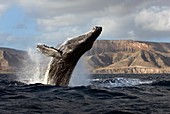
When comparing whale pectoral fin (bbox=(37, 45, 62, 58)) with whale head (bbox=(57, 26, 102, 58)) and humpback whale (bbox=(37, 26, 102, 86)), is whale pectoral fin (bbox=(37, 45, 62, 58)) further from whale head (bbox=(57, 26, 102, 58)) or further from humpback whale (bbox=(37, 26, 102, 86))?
whale head (bbox=(57, 26, 102, 58))

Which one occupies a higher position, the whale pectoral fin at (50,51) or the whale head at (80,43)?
the whale head at (80,43)

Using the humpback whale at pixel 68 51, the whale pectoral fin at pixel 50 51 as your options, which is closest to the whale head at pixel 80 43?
the humpback whale at pixel 68 51

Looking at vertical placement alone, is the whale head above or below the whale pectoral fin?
above

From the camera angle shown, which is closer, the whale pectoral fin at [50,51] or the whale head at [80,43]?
the whale head at [80,43]

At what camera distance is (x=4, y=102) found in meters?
13.4

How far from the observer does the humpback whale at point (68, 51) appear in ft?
61.6

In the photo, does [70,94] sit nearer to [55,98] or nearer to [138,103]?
[55,98]

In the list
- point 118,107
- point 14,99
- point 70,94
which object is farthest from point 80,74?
point 118,107

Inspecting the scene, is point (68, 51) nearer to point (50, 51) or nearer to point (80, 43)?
point (80, 43)

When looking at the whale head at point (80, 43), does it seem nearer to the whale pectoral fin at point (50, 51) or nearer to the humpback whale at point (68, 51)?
the humpback whale at point (68, 51)

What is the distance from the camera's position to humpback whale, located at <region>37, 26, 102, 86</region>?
18766 mm

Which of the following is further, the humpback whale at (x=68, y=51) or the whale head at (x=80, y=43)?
the humpback whale at (x=68, y=51)

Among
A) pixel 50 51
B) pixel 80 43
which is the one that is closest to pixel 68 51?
pixel 80 43

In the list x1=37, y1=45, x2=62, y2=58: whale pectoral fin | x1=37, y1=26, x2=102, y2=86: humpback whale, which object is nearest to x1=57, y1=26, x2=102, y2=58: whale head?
x1=37, y1=26, x2=102, y2=86: humpback whale
